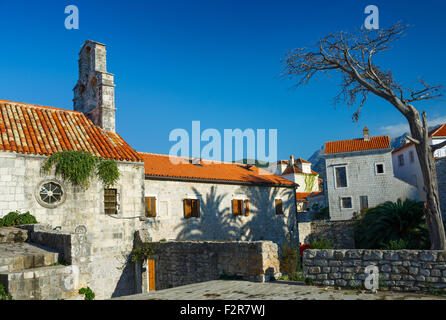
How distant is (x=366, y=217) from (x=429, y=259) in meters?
20.0

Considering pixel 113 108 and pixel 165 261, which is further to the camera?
pixel 113 108

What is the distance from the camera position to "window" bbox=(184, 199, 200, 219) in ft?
69.5

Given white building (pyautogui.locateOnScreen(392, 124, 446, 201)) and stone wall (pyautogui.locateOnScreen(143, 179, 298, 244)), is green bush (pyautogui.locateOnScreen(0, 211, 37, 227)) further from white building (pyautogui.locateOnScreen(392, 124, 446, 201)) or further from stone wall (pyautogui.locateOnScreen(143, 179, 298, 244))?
white building (pyautogui.locateOnScreen(392, 124, 446, 201))

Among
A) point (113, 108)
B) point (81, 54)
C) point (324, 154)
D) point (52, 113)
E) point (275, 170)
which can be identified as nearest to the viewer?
point (52, 113)

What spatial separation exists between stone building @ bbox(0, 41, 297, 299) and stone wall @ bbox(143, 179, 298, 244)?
0.06m

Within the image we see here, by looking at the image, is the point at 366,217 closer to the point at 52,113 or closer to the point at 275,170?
the point at 52,113

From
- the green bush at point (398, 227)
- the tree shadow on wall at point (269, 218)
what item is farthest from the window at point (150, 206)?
the green bush at point (398, 227)

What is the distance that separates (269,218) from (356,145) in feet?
43.7

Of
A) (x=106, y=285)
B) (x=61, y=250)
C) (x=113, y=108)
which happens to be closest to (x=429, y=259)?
(x=61, y=250)

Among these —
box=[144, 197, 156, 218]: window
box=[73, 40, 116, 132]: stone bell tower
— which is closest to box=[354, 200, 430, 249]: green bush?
box=[144, 197, 156, 218]: window

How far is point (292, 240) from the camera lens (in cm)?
2738

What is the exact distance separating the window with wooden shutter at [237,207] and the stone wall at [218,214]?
0.77ft

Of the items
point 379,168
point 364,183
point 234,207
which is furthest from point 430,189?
point 379,168

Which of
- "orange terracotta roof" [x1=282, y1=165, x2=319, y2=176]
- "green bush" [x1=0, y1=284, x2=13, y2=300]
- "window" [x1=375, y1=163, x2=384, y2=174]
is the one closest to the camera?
"green bush" [x1=0, y1=284, x2=13, y2=300]
